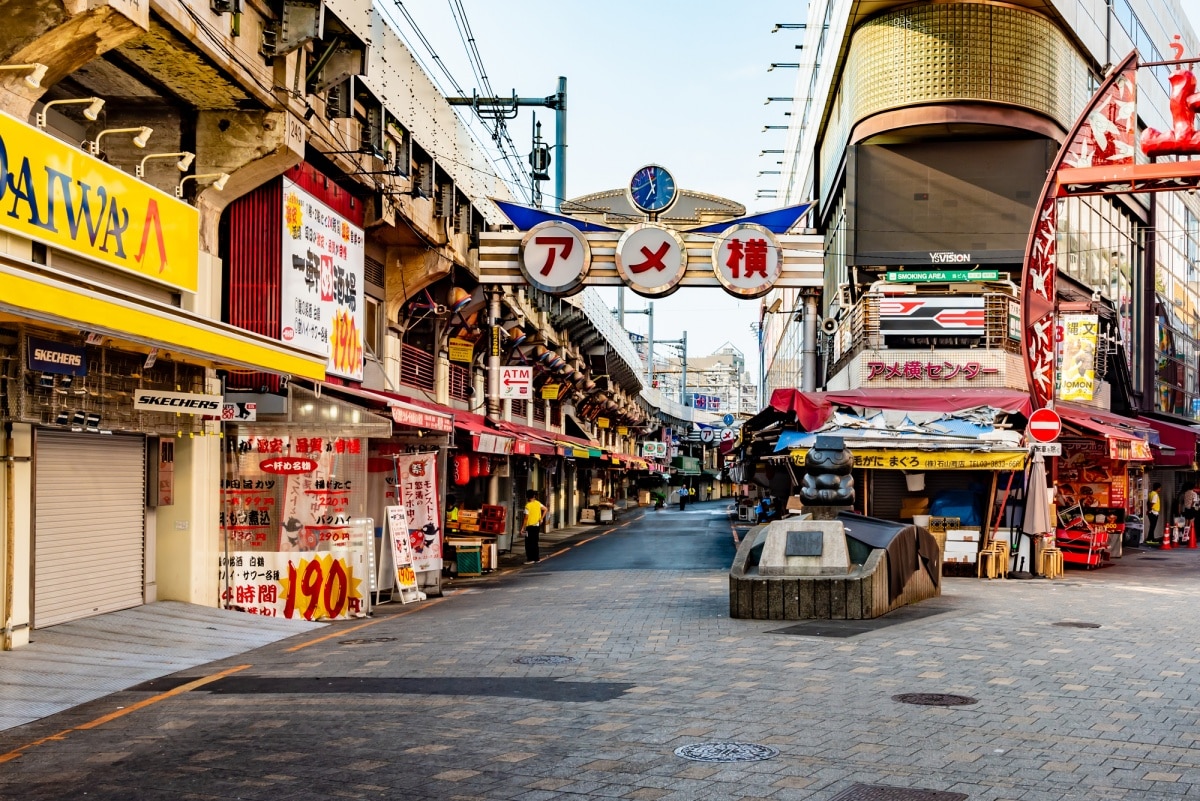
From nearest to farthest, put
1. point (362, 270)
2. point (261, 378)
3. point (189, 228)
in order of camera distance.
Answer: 1. point (189, 228)
2. point (261, 378)
3. point (362, 270)

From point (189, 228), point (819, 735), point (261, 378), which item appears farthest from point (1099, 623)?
point (189, 228)

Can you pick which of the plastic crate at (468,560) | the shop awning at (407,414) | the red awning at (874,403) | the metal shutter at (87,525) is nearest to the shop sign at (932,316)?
Result: the red awning at (874,403)

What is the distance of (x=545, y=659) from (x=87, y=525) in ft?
18.8

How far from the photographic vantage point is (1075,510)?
26.6m

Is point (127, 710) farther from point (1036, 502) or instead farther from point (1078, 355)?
point (1078, 355)

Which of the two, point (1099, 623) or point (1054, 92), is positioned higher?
point (1054, 92)

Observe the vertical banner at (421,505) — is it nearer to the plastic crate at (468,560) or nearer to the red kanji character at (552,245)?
the plastic crate at (468,560)

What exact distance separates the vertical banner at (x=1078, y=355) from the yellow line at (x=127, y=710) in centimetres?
2365

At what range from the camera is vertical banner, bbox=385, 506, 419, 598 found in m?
17.9

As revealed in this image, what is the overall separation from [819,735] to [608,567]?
56.0ft

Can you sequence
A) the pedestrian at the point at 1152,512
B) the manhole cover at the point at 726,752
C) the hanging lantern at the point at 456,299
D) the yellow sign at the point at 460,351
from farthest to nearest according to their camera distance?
the pedestrian at the point at 1152,512 → the yellow sign at the point at 460,351 → the hanging lantern at the point at 456,299 → the manhole cover at the point at 726,752

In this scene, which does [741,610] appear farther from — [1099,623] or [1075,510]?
[1075,510]

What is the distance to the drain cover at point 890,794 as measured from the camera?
6469 millimetres

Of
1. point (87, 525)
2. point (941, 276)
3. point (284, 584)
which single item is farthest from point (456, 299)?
point (87, 525)
